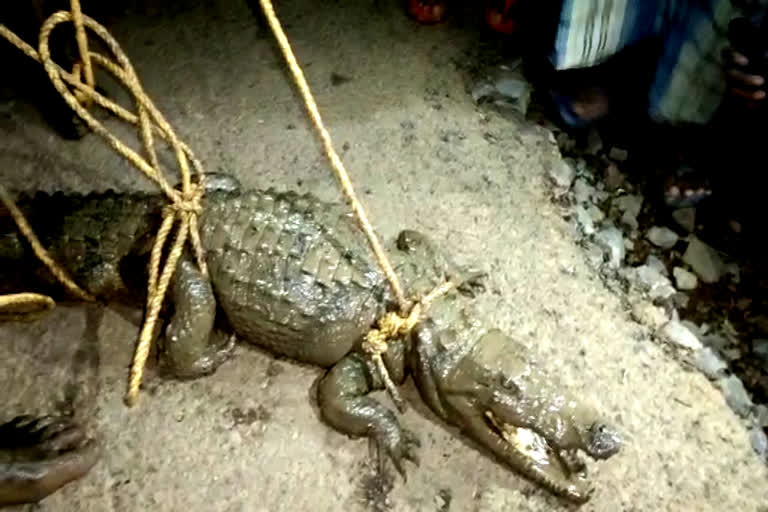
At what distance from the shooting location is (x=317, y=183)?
273 centimetres

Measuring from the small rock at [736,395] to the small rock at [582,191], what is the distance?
27.4 inches

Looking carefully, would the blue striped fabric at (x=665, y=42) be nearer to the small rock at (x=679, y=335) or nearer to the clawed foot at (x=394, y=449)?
the small rock at (x=679, y=335)

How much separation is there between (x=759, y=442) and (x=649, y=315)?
0.43 metres

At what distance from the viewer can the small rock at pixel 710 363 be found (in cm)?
246

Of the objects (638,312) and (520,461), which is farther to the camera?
(638,312)

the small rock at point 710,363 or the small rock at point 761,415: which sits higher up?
the small rock at point 710,363

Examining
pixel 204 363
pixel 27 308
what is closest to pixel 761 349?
pixel 204 363

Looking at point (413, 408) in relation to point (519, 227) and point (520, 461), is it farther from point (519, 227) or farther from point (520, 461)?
point (519, 227)

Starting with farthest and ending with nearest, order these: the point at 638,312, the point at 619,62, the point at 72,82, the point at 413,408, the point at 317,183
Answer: the point at 619,62 → the point at 317,183 → the point at 638,312 → the point at 413,408 → the point at 72,82

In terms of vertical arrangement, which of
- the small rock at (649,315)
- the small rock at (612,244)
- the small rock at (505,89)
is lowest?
the small rock at (649,315)

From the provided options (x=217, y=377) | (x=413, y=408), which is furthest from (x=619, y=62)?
(x=217, y=377)

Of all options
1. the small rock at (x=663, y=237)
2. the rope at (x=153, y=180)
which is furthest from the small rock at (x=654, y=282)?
the rope at (x=153, y=180)

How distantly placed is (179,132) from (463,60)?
38.7 inches

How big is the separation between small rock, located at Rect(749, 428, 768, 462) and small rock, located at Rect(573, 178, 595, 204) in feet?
2.79
